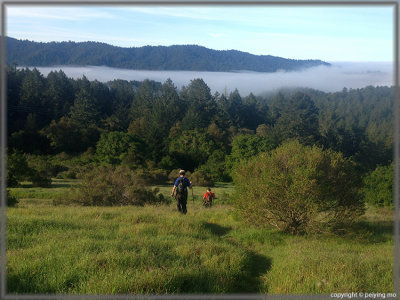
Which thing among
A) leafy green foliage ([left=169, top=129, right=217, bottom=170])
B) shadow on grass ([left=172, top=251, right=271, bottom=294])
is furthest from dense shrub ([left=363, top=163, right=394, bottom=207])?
leafy green foliage ([left=169, top=129, right=217, bottom=170])

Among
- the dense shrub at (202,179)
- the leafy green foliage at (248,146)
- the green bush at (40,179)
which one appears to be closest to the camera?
the leafy green foliage at (248,146)

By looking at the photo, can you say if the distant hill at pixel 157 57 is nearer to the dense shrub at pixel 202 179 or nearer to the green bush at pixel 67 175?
the dense shrub at pixel 202 179

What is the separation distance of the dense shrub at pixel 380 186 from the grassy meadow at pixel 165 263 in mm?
7908

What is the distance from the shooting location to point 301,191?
734 cm

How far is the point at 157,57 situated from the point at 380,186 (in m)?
13.5

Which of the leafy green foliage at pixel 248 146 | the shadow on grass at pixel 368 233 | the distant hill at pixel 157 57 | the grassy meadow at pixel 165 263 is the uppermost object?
the distant hill at pixel 157 57

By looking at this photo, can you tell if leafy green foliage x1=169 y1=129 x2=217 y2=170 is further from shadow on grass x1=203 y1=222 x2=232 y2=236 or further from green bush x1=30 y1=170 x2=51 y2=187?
shadow on grass x1=203 y1=222 x2=232 y2=236

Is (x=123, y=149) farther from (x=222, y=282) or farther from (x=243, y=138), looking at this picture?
(x=222, y=282)

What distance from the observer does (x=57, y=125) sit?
596 inches

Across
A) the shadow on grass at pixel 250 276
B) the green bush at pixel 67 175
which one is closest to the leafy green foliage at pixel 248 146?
the shadow on grass at pixel 250 276

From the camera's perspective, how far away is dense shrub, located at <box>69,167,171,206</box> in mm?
14297

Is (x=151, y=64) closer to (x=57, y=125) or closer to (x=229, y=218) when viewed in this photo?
(x=229, y=218)

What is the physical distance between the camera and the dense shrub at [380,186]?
13.9 metres

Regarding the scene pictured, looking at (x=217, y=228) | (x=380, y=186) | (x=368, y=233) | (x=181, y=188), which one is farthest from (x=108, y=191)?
(x=380, y=186)
